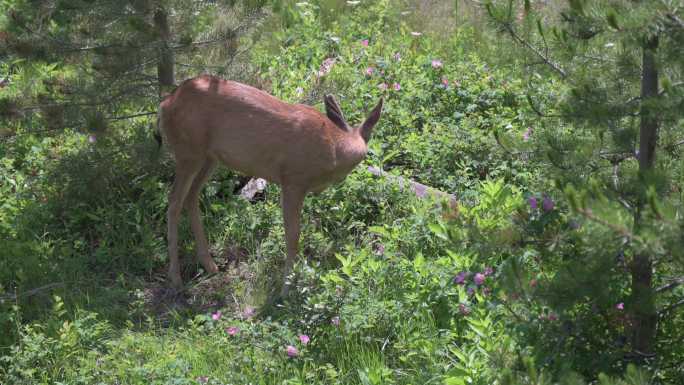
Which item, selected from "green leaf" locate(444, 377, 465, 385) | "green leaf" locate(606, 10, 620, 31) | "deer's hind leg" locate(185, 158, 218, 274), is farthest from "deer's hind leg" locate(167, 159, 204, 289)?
"green leaf" locate(606, 10, 620, 31)

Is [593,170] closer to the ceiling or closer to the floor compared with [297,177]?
closer to the ceiling

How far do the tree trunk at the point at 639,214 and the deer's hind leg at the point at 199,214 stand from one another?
339cm

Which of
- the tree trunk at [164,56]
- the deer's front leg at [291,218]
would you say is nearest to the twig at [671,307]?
the deer's front leg at [291,218]

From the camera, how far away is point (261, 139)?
20.9ft

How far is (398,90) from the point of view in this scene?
8812 millimetres

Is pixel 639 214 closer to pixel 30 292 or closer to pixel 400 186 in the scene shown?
pixel 400 186

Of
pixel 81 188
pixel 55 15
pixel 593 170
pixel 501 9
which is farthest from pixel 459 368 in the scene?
pixel 55 15

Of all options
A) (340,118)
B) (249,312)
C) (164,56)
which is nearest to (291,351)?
(249,312)

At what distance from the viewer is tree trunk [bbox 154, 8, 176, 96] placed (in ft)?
22.8

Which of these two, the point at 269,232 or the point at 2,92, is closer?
the point at 269,232

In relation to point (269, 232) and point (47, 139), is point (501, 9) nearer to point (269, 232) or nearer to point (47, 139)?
point (269, 232)

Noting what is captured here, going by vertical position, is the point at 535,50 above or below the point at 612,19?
below

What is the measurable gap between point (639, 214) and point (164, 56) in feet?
14.3

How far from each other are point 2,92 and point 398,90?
12.5ft
